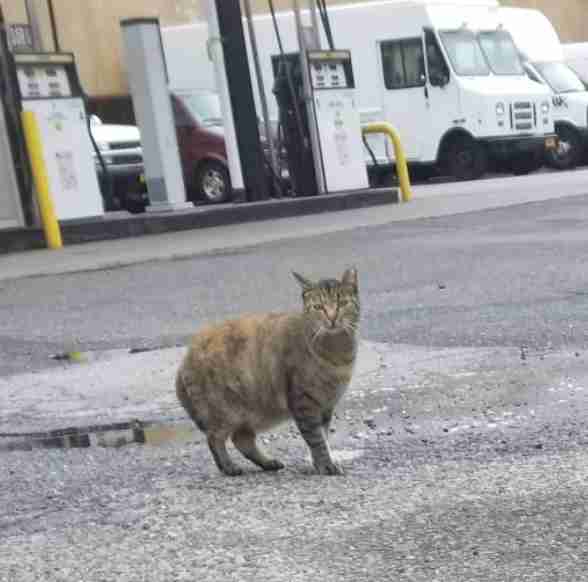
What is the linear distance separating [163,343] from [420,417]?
10.2 feet

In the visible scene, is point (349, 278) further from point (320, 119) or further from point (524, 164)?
point (524, 164)

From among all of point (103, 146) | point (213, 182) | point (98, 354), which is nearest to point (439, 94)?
point (213, 182)

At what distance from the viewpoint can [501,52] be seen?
29453mm

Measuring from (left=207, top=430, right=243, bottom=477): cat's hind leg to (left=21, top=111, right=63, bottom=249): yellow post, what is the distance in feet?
39.7

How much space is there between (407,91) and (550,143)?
2832mm

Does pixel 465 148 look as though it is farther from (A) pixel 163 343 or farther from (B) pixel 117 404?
(B) pixel 117 404

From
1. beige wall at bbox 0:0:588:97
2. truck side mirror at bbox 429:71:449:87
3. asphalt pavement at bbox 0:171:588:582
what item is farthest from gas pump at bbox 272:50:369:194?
beige wall at bbox 0:0:588:97

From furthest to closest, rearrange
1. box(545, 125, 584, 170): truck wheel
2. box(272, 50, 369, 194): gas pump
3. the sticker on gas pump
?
box(545, 125, 584, 170): truck wheel, box(272, 50, 369, 194): gas pump, the sticker on gas pump

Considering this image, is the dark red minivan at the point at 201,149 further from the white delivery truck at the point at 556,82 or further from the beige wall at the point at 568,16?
the beige wall at the point at 568,16

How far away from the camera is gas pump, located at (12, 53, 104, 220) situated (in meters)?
18.1

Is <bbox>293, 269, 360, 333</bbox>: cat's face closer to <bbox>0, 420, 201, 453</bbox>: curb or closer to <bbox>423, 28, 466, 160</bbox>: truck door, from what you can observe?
A: <bbox>0, 420, 201, 453</bbox>: curb

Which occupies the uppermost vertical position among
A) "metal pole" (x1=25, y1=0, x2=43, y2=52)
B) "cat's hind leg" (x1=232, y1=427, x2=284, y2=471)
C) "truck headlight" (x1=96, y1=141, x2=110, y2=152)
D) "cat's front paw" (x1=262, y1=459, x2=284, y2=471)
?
"metal pole" (x1=25, y1=0, x2=43, y2=52)

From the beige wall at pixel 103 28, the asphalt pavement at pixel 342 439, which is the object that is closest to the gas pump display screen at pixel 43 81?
the asphalt pavement at pixel 342 439

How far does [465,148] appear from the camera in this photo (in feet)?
94.5
